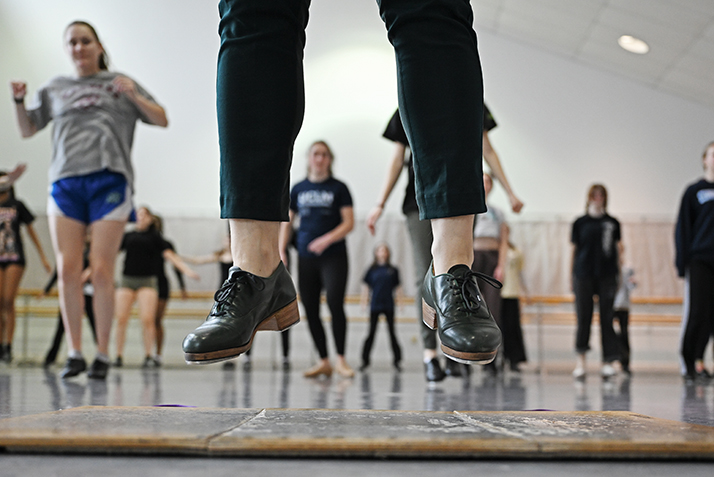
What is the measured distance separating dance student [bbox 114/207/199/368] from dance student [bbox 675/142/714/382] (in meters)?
4.34

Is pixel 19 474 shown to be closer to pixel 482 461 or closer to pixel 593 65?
pixel 482 461

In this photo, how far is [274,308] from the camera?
1.10 meters

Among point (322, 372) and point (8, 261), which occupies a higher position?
point (8, 261)

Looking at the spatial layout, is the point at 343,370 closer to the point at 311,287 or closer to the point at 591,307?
the point at 311,287

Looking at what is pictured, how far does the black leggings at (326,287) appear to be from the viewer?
4238 mm

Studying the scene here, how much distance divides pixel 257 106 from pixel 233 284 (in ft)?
0.88

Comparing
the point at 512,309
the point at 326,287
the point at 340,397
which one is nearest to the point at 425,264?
the point at 340,397

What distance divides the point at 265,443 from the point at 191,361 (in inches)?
14.3

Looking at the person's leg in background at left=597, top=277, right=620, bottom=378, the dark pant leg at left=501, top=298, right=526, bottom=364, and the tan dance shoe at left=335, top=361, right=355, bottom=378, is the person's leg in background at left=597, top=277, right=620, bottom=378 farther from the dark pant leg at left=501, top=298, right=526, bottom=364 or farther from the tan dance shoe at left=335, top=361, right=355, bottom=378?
the tan dance shoe at left=335, top=361, right=355, bottom=378

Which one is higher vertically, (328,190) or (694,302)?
(328,190)

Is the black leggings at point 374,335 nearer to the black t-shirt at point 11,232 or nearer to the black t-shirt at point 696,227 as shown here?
the black t-shirt at point 11,232

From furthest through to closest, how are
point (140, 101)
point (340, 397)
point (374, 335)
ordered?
point (374, 335)
point (140, 101)
point (340, 397)

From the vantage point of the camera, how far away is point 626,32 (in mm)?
8672

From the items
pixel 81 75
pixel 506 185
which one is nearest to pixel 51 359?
pixel 81 75
